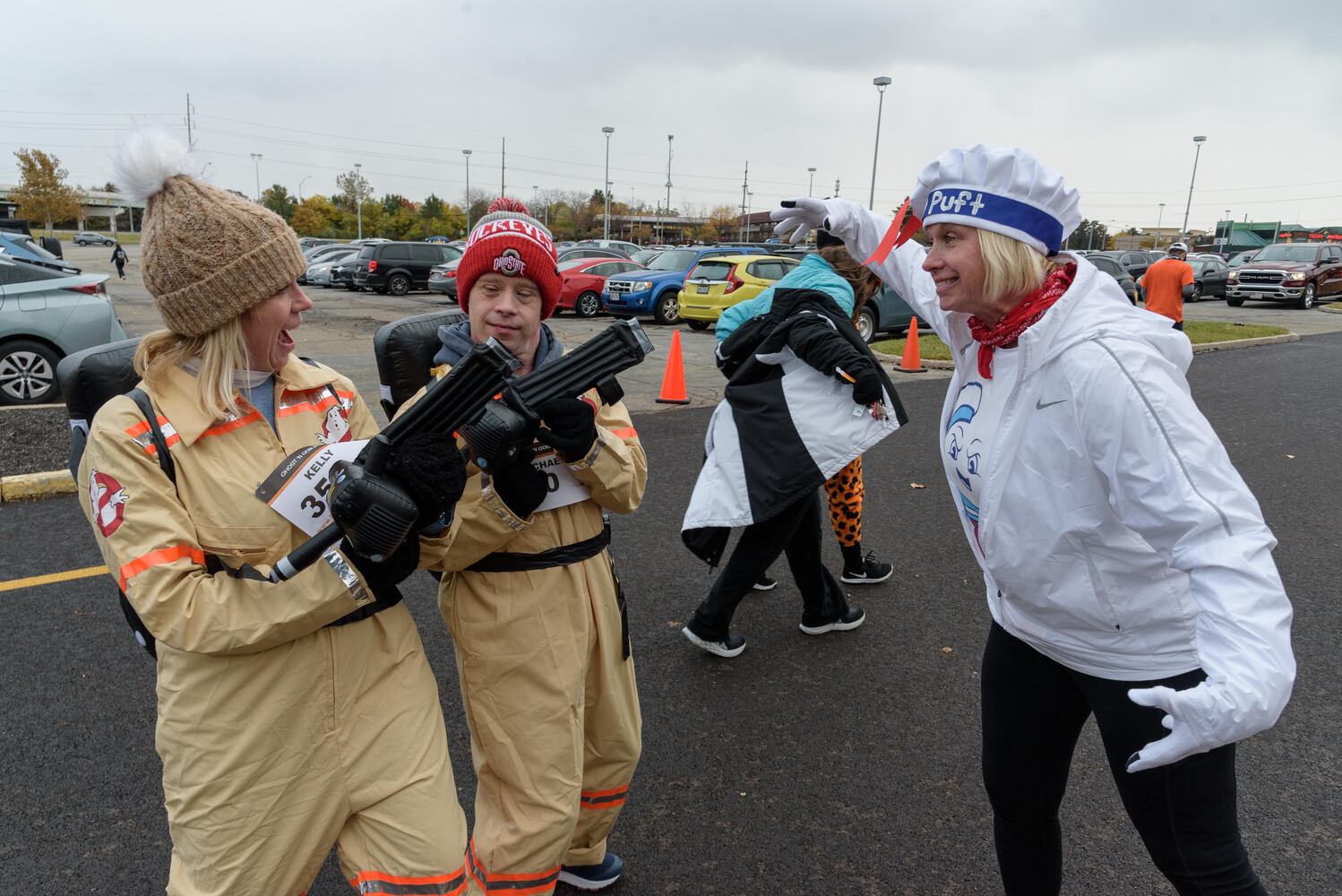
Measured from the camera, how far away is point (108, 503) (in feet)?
5.19

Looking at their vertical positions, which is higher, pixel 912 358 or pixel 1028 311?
pixel 1028 311

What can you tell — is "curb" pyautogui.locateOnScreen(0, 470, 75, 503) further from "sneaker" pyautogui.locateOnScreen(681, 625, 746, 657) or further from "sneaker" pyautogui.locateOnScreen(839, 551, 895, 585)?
"sneaker" pyautogui.locateOnScreen(839, 551, 895, 585)

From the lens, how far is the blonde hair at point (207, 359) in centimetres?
170

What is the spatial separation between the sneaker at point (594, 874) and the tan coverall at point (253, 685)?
2.78 feet

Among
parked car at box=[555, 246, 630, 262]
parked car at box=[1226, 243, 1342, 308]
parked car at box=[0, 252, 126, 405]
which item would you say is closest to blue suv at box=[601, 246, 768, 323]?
parked car at box=[555, 246, 630, 262]

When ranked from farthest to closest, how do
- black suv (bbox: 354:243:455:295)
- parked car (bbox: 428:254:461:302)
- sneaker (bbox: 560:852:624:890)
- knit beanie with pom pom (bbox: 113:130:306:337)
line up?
black suv (bbox: 354:243:455:295), parked car (bbox: 428:254:461:302), sneaker (bbox: 560:852:624:890), knit beanie with pom pom (bbox: 113:130:306:337)

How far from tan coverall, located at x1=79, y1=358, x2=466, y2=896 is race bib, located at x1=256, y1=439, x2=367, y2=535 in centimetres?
5

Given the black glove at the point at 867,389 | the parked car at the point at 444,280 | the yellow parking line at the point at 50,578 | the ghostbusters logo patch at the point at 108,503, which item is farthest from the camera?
the parked car at the point at 444,280

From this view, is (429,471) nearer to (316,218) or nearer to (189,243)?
(189,243)

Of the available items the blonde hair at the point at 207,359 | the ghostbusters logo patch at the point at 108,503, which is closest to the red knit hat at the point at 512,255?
the blonde hair at the point at 207,359

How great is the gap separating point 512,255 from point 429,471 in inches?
29.8

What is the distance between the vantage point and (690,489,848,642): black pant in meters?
3.72

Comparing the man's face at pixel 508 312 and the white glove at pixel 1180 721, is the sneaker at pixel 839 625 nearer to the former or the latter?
the man's face at pixel 508 312

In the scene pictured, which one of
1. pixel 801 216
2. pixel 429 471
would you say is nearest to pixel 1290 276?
pixel 801 216
